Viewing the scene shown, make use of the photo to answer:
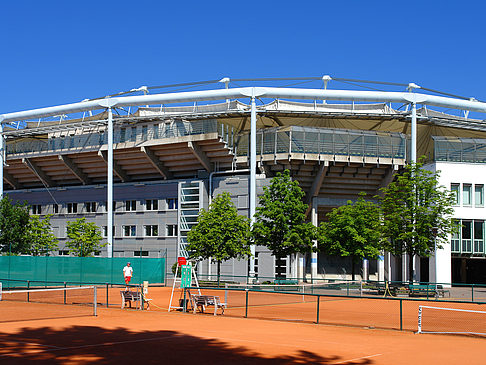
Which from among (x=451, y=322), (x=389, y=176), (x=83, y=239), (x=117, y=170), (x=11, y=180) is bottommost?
(x=451, y=322)

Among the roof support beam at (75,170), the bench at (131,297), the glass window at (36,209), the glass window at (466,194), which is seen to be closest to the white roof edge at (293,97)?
the glass window at (466,194)

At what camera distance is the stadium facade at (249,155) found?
47.6 m

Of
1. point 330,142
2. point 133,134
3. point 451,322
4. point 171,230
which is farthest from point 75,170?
point 451,322

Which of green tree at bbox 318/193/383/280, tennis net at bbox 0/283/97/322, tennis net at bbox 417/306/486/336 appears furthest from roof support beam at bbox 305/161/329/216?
tennis net at bbox 417/306/486/336

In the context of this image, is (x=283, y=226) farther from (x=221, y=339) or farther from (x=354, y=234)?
(x=221, y=339)

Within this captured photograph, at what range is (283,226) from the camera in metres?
41.3

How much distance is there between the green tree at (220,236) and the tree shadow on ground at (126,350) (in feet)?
79.1

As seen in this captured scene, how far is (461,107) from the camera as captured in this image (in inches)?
1945

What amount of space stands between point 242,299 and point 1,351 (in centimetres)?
1537

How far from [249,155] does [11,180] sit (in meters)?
28.3

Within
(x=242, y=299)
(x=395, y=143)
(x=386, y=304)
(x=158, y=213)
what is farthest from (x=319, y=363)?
(x=158, y=213)

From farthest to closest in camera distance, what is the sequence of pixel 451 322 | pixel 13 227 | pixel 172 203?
pixel 172 203
pixel 13 227
pixel 451 322

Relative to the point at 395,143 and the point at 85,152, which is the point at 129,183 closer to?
the point at 85,152

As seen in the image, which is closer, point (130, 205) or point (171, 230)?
point (171, 230)
